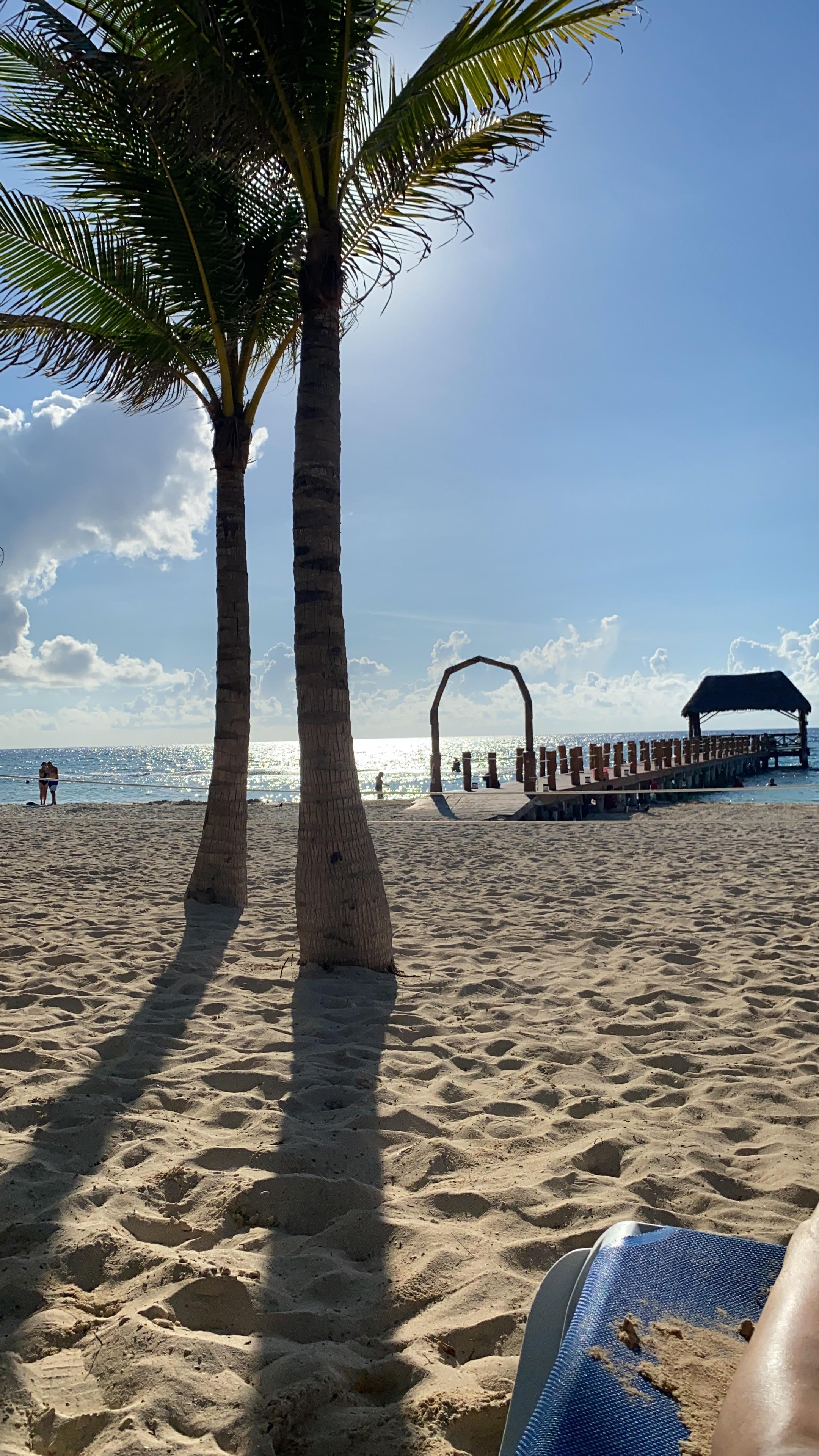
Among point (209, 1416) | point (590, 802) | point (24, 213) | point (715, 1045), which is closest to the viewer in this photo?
point (209, 1416)

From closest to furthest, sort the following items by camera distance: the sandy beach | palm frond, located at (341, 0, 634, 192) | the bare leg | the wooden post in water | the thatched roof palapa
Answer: the bare leg
the sandy beach
palm frond, located at (341, 0, 634, 192)
the wooden post in water
the thatched roof palapa

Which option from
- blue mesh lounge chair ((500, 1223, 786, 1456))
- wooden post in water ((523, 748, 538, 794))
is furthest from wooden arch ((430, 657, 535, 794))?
blue mesh lounge chair ((500, 1223, 786, 1456))

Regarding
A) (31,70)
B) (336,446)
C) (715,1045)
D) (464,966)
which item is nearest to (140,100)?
(31,70)

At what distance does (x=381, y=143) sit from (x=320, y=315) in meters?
1.24

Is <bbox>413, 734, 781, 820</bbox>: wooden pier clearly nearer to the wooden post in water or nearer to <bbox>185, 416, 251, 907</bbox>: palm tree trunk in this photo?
the wooden post in water

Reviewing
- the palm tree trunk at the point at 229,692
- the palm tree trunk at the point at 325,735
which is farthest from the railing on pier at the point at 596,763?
the palm tree trunk at the point at 325,735

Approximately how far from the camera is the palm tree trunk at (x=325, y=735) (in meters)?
5.27

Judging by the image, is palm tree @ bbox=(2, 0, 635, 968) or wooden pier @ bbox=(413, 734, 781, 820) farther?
wooden pier @ bbox=(413, 734, 781, 820)

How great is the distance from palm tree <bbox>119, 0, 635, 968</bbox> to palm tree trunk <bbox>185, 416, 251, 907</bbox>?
1989 mm

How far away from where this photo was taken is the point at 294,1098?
3.44 meters

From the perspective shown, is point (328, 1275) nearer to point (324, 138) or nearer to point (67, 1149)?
point (67, 1149)

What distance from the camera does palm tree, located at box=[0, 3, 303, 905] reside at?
20.4 ft

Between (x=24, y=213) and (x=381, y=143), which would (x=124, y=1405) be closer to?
(x=381, y=143)

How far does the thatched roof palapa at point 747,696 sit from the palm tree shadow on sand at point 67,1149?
39501mm
